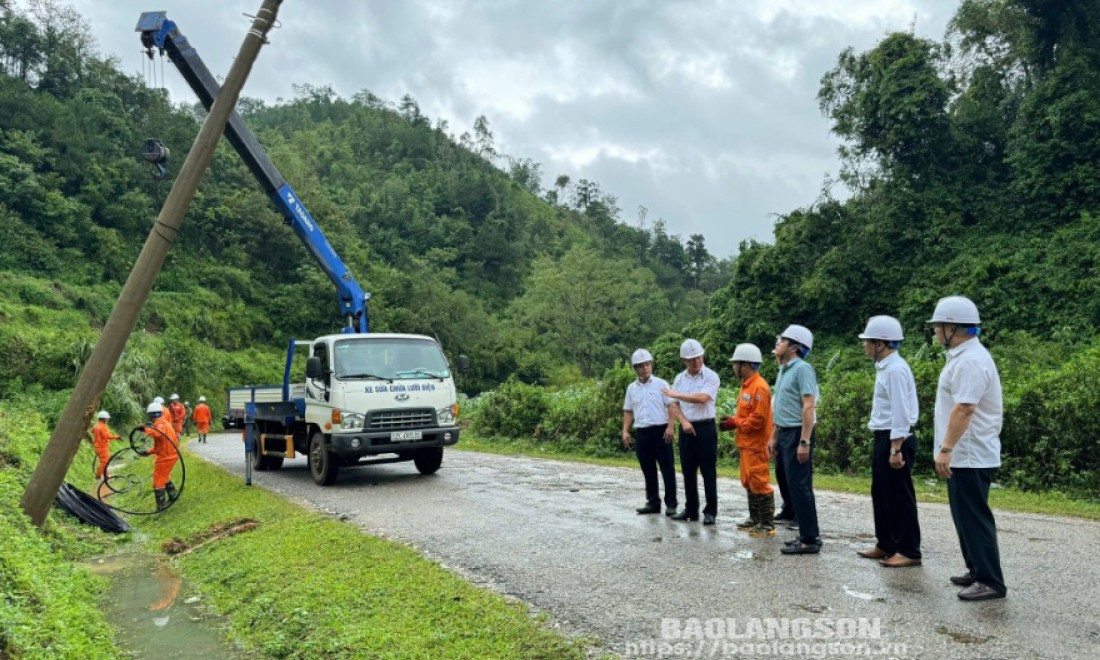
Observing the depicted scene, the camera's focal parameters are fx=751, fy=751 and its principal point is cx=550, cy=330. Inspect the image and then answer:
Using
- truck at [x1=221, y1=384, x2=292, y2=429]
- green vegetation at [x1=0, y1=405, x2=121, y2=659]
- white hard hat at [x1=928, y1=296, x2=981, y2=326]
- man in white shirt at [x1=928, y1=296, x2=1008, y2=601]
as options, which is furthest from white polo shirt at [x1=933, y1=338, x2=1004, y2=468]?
truck at [x1=221, y1=384, x2=292, y2=429]

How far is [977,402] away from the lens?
4.89 m

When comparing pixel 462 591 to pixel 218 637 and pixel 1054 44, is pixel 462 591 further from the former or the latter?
pixel 1054 44

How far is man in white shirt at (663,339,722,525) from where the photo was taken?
7730 millimetres

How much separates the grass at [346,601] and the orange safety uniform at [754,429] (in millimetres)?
2889

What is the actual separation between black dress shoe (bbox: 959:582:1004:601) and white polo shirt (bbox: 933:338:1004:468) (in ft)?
2.69

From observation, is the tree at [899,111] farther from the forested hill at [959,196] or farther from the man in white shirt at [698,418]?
the man in white shirt at [698,418]

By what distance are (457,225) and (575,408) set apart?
68.7 m

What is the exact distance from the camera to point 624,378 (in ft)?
60.2

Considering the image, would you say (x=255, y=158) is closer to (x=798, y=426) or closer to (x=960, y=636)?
(x=798, y=426)

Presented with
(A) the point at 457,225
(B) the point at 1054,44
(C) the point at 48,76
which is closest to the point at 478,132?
(A) the point at 457,225

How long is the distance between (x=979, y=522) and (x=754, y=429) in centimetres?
231

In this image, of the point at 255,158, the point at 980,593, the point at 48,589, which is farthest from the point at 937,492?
the point at 255,158

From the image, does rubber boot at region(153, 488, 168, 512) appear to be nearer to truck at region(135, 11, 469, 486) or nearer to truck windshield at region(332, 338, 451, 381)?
truck at region(135, 11, 469, 486)

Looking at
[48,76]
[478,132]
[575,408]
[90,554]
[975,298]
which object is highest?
[478,132]
